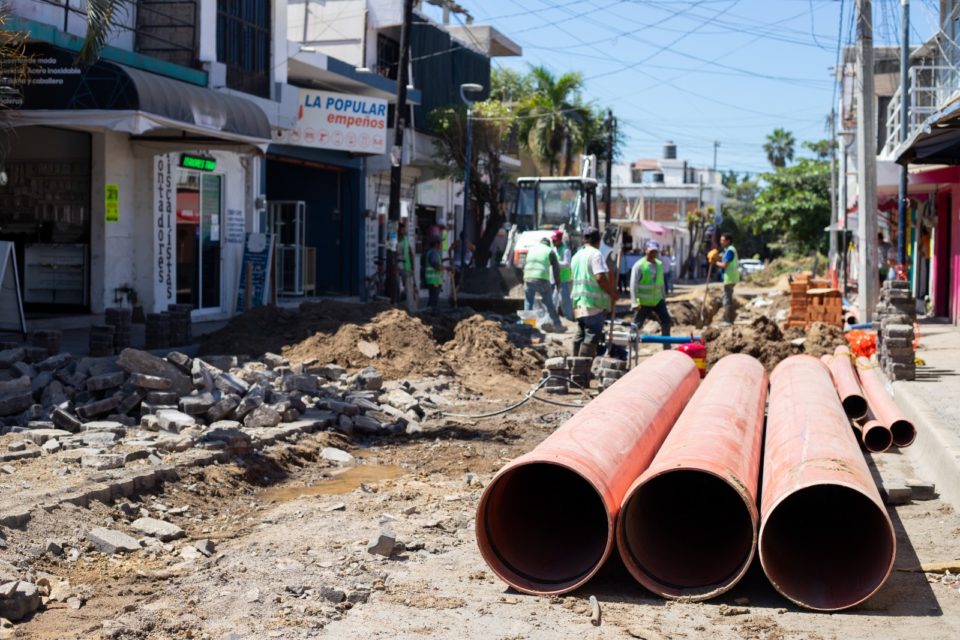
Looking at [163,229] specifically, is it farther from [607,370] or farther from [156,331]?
[607,370]

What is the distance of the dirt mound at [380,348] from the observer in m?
14.9

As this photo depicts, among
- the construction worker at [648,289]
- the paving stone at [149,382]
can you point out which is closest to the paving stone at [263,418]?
the paving stone at [149,382]

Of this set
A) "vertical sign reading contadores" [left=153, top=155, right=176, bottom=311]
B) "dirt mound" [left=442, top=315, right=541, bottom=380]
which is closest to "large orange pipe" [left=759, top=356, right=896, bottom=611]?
"dirt mound" [left=442, top=315, right=541, bottom=380]

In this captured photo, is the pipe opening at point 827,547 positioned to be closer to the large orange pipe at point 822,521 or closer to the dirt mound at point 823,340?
→ the large orange pipe at point 822,521

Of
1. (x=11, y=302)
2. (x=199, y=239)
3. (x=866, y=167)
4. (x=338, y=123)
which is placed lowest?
(x=11, y=302)

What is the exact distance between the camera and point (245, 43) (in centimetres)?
2300

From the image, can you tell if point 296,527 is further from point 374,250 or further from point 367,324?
point 374,250

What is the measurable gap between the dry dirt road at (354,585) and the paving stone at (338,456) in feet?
4.17

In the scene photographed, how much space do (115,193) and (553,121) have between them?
26.0 m

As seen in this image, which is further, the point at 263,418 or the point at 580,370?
the point at 580,370

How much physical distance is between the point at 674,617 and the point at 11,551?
3.47 meters

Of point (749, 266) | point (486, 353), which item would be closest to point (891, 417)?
point (486, 353)

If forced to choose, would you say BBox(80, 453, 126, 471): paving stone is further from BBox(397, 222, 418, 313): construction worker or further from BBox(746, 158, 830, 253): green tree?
BBox(746, 158, 830, 253): green tree

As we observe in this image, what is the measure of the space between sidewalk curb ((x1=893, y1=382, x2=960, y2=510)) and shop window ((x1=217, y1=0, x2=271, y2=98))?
15156 millimetres
